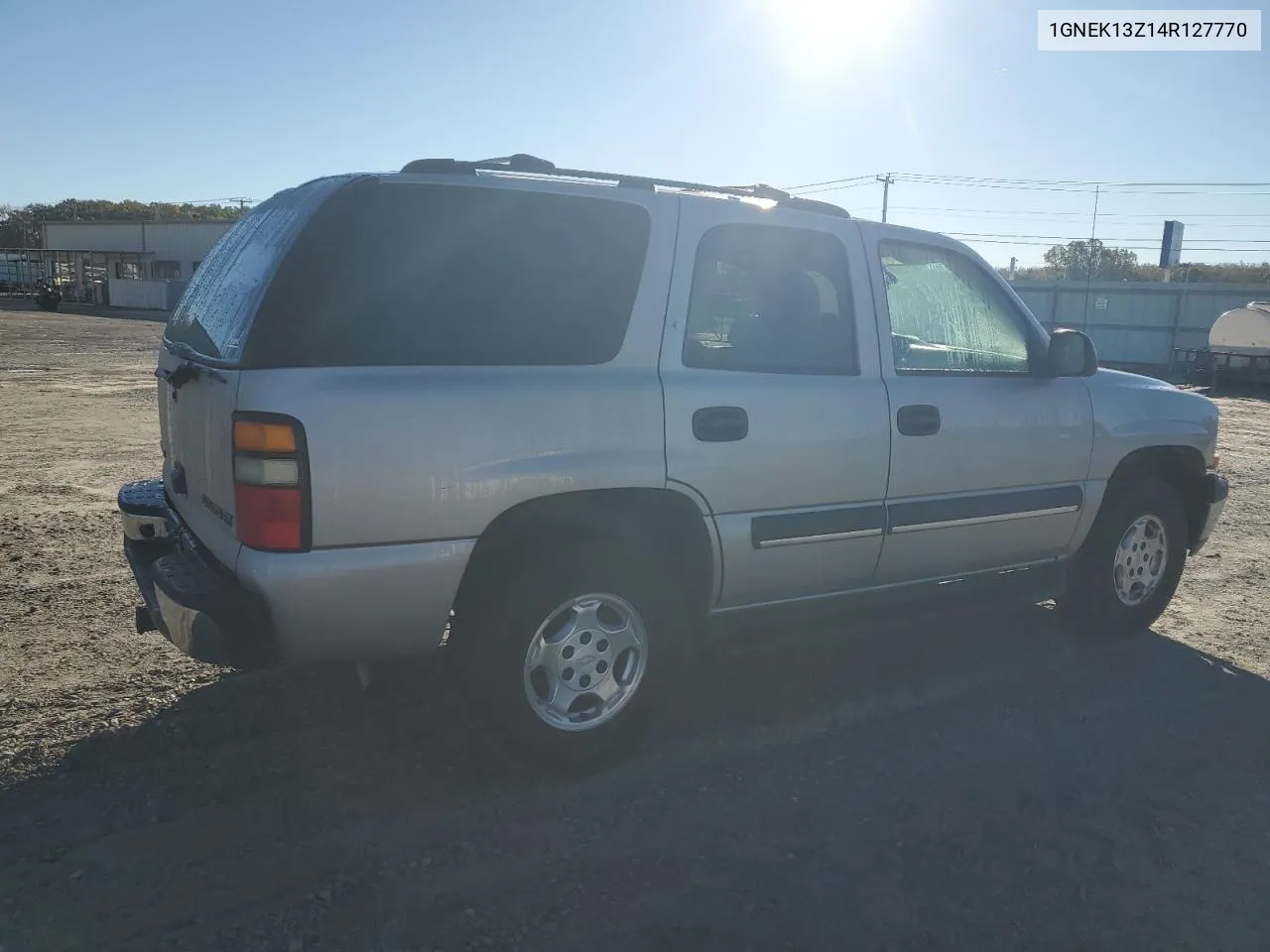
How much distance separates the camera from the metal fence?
31.1 meters

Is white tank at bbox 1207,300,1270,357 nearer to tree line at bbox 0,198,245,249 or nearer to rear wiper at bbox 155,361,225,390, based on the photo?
rear wiper at bbox 155,361,225,390

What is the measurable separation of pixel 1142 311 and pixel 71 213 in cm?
9107

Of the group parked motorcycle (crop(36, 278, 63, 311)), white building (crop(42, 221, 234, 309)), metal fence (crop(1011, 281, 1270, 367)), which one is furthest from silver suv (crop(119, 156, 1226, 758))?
white building (crop(42, 221, 234, 309))

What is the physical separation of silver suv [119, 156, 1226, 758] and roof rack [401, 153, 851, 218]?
0.02 meters

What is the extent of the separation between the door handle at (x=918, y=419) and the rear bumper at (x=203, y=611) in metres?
2.56

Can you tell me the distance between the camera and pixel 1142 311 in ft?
106

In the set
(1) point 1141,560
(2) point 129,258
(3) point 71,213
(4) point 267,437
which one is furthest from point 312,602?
(3) point 71,213

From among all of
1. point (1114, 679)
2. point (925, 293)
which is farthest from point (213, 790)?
point (1114, 679)

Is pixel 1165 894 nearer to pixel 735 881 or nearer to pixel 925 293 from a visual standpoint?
pixel 735 881

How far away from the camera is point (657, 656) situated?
3.77m

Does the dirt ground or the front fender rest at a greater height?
the front fender

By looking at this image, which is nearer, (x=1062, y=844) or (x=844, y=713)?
(x=1062, y=844)

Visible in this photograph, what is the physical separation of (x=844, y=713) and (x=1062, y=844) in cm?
115

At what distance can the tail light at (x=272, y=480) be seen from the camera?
3027 millimetres
